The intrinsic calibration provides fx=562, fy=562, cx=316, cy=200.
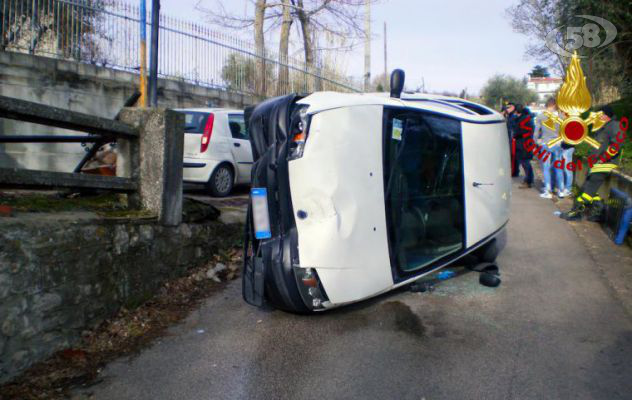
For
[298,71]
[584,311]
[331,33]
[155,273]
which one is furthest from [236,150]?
[331,33]

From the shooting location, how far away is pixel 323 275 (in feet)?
15.0

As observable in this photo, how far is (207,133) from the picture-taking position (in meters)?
9.54

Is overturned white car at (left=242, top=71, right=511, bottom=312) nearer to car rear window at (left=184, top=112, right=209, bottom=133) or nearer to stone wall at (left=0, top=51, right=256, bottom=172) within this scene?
car rear window at (left=184, top=112, right=209, bottom=133)

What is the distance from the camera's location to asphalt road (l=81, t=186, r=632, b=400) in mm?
3715

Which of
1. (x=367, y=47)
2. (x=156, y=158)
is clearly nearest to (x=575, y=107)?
(x=156, y=158)

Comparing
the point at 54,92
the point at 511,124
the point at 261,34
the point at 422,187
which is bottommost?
the point at 422,187

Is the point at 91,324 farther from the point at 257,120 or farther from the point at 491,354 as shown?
the point at 491,354

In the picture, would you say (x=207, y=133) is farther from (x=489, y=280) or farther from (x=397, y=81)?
(x=489, y=280)

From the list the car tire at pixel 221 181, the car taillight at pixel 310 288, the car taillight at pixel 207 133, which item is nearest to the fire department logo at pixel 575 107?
the car tire at pixel 221 181

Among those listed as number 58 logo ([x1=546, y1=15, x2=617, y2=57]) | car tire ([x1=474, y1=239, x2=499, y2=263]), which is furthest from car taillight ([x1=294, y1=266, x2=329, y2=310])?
number 58 logo ([x1=546, y1=15, x2=617, y2=57])

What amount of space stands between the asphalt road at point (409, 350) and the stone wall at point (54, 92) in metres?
6.65

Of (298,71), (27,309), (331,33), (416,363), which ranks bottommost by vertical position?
(416,363)

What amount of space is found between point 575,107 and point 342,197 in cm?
652

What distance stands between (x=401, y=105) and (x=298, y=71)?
13.4 m
